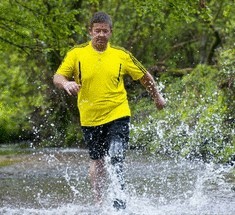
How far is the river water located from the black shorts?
49 centimetres

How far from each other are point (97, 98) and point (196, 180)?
338cm

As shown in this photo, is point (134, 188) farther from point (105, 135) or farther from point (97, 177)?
point (105, 135)

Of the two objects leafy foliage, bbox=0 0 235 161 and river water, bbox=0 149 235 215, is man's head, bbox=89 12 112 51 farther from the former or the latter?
leafy foliage, bbox=0 0 235 161

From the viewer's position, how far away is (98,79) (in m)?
6.59

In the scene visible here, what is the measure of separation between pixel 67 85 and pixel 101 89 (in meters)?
0.59

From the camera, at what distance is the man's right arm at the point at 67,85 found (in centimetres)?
598

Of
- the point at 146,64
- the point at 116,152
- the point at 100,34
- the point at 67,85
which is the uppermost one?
the point at 100,34

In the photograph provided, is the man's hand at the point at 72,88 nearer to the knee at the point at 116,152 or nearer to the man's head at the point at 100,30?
the man's head at the point at 100,30

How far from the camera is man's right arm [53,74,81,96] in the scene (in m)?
5.98

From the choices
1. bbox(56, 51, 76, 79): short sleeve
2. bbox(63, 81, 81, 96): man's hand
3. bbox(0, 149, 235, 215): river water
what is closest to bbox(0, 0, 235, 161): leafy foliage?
bbox(0, 149, 235, 215): river water

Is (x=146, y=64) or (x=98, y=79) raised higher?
(x=98, y=79)

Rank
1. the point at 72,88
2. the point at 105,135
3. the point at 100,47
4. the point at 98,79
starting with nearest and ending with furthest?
the point at 72,88 < the point at 98,79 < the point at 100,47 < the point at 105,135

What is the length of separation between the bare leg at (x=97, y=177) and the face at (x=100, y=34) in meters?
1.22

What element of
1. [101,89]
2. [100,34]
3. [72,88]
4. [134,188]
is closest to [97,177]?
[101,89]
